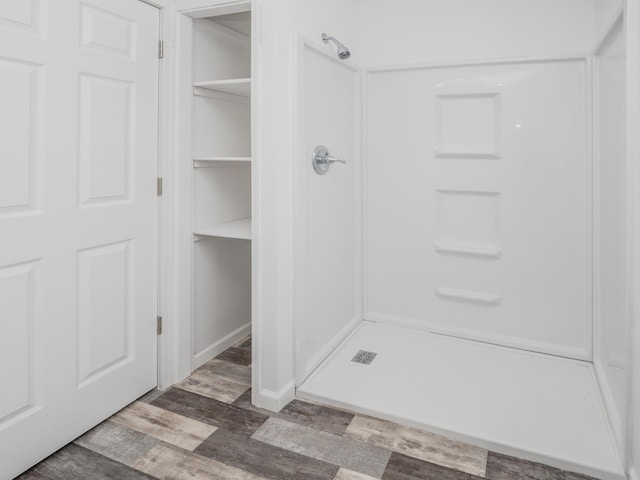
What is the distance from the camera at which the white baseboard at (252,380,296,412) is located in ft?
6.95

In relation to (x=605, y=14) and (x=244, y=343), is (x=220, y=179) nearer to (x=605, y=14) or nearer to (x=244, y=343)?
(x=244, y=343)

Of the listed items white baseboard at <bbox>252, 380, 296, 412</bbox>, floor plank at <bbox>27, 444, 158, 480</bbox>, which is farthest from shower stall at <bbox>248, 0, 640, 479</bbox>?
floor plank at <bbox>27, 444, 158, 480</bbox>

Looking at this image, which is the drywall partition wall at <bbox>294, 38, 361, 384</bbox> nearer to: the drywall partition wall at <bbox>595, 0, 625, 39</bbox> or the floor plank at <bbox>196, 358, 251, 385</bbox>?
the floor plank at <bbox>196, 358, 251, 385</bbox>

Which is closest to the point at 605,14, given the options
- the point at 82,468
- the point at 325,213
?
the point at 325,213

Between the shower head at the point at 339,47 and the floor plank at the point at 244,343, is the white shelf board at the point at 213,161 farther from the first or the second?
the floor plank at the point at 244,343

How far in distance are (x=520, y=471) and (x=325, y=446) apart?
2.48ft

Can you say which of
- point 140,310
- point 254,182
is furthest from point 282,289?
point 140,310

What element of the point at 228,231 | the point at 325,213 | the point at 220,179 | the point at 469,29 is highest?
the point at 469,29

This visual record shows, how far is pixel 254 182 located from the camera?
2053 millimetres

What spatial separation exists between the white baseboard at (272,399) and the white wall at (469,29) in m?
2.15

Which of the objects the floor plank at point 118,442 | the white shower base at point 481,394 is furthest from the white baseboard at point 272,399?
the floor plank at point 118,442

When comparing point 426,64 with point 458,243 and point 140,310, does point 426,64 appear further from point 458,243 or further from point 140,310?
point 140,310

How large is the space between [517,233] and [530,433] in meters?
1.23

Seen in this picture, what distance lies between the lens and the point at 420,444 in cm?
187
